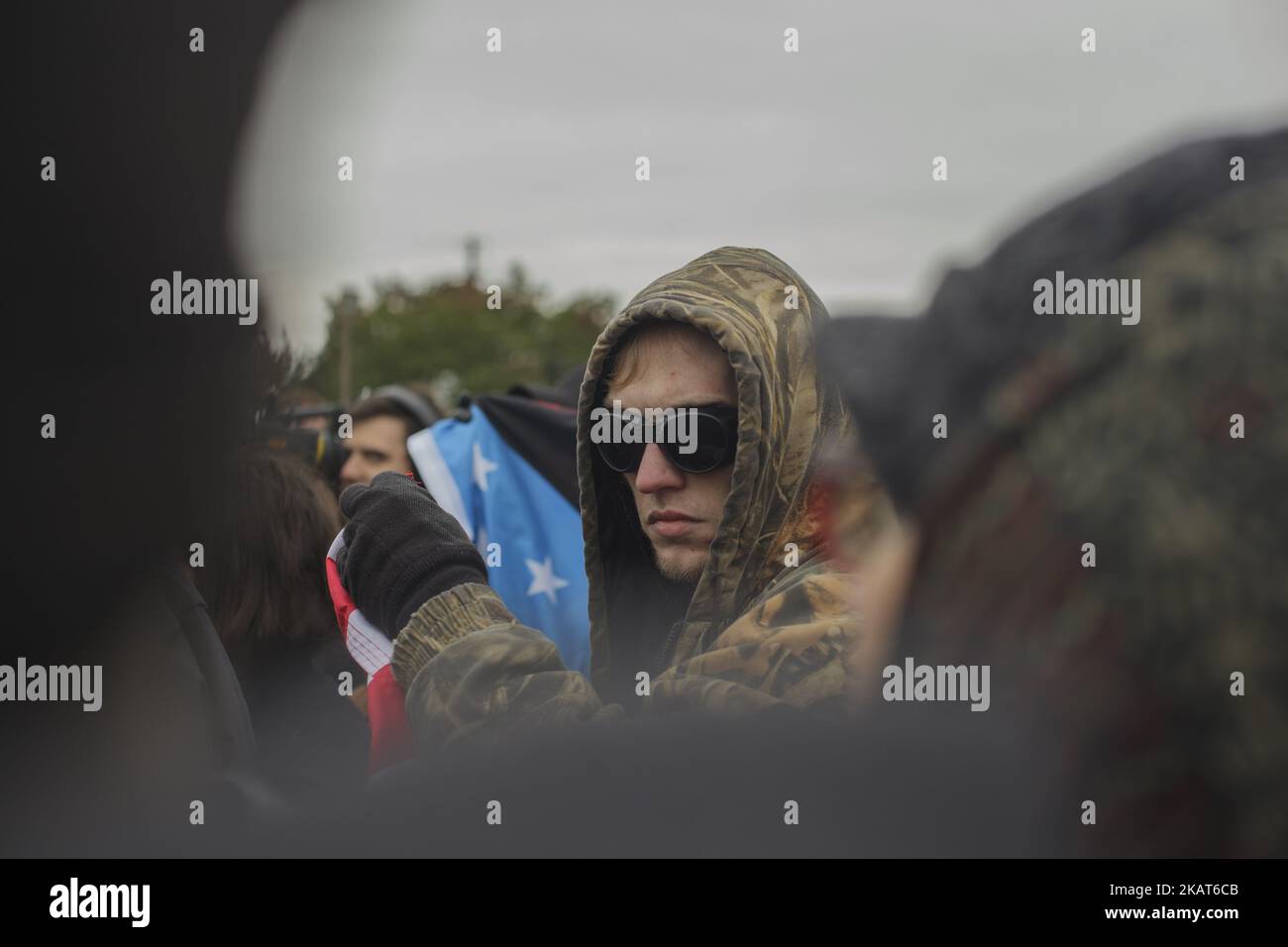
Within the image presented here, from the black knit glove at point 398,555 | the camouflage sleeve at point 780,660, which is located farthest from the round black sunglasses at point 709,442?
the black knit glove at point 398,555

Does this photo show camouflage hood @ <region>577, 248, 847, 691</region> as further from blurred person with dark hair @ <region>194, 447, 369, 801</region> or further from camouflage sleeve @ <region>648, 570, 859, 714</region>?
blurred person with dark hair @ <region>194, 447, 369, 801</region>

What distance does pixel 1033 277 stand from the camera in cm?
87

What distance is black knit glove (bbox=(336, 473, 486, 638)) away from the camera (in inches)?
94.4

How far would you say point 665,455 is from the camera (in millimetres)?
2545

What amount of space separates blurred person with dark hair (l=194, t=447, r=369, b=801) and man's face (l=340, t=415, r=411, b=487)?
910mm

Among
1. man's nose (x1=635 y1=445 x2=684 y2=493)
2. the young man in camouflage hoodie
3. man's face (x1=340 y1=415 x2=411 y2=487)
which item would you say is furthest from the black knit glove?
man's face (x1=340 y1=415 x2=411 y2=487)

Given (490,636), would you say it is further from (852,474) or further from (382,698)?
(852,474)

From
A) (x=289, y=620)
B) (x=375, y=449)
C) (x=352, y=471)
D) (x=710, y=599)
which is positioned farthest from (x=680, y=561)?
(x=375, y=449)

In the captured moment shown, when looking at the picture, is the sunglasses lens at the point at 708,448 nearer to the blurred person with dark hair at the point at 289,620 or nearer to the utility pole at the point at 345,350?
the blurred person with dark hair at the point at 289,620

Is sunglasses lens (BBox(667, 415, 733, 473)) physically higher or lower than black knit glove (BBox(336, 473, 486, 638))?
higher

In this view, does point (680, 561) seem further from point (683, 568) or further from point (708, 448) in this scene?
point (708, 448)

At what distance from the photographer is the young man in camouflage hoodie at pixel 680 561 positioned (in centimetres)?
211

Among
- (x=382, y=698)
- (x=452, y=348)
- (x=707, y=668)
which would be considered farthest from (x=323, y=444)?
(x=452, y=348)
